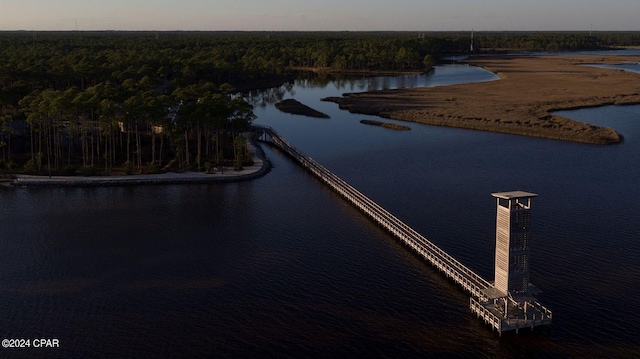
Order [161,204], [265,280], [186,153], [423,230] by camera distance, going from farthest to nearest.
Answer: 1. [186,153]
2. [161,204]
3. [423,230]
4. [265,280]

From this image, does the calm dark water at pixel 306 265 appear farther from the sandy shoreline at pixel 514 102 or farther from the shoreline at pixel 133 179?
the sandy shoreline at pixel 514 102

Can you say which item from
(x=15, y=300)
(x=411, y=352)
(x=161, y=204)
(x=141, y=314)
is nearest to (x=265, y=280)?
(x=141, y=314)

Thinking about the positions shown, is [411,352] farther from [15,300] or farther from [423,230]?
[15,300]

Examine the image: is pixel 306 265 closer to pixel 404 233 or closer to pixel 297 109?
pixel 404 233

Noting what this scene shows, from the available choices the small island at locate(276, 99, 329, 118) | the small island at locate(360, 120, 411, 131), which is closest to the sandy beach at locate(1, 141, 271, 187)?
the small island at locate(360, 120, 411, 131)

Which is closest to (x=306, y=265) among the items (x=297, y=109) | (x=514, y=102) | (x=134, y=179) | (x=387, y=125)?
(x=134, y=179)

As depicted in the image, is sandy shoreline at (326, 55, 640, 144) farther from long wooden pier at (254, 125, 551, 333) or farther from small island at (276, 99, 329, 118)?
long wooden pier at (254, 125, 551, 333)

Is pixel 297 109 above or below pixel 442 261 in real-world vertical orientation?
above
